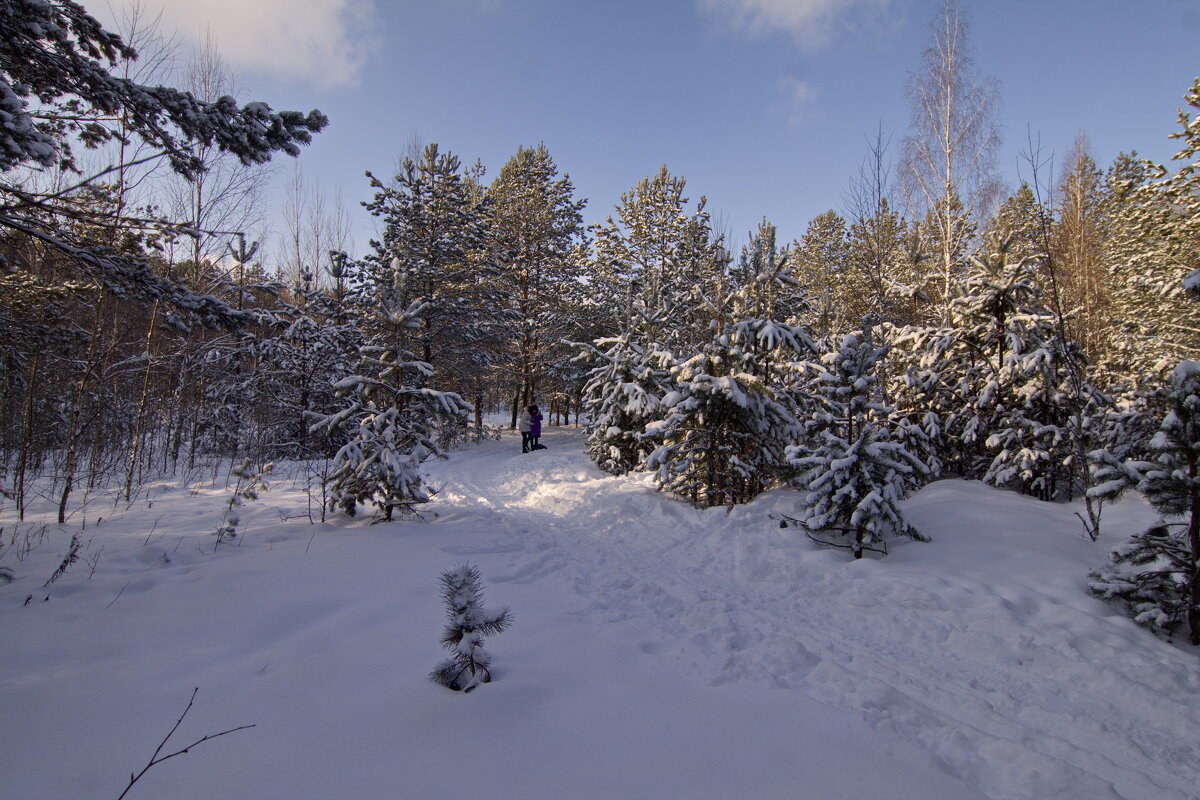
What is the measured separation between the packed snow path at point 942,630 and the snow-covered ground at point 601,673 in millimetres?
24

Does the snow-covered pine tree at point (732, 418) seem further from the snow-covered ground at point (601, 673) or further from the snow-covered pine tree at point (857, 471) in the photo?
the snow-covered ground at point (601, 673)

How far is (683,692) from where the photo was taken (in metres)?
3.16

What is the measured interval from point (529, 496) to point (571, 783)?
27.8ft

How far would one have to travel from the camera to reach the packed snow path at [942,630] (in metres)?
2.86

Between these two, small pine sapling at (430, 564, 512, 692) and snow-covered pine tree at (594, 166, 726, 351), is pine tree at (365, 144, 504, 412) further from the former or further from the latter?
small pine sapling at (430, 564, 512, 692)

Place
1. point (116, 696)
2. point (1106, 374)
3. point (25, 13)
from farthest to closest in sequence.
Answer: point (1106, 374)
point (25, 13)
point (116, 696)

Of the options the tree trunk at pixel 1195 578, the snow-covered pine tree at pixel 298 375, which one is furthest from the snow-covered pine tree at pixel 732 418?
the snow-covered pine tree at pixel 298 375

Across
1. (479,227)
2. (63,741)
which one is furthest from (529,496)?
(479,227)

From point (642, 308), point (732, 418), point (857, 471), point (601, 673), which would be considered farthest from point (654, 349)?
point (601, 673)

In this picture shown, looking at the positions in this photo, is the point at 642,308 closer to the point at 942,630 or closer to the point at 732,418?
the point at 732,418

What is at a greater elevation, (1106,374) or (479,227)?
(479,227)

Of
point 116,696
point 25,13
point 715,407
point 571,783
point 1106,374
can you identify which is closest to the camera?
point 571,783

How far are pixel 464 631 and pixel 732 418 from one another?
20.9 ft

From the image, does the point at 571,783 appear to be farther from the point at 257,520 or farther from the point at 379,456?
the point at 257,520
